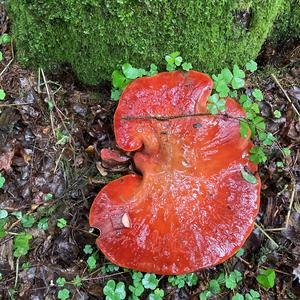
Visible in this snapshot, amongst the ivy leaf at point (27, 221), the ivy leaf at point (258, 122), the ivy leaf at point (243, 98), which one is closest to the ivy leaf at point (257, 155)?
the ivy leaf at point (258, 122)

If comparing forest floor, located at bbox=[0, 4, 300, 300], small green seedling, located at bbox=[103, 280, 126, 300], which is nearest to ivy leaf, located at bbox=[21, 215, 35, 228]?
forest floor, located at bbox=[0, 4, 300, 300]

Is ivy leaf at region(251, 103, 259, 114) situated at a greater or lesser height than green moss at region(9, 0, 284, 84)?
lesser

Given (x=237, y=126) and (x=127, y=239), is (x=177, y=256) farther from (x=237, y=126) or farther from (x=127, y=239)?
(x=237, y=126)

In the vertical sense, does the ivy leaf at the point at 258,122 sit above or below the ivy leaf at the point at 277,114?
above

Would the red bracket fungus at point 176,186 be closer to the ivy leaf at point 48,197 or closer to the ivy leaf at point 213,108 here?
the ivy leaf at point 213,108

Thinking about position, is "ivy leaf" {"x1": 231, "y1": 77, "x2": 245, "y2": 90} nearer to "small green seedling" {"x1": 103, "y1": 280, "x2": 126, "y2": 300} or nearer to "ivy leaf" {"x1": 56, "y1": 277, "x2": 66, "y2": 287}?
"small green seedling" {"x1": 103, "y1": 280, "x2": 126, "y2": 300}

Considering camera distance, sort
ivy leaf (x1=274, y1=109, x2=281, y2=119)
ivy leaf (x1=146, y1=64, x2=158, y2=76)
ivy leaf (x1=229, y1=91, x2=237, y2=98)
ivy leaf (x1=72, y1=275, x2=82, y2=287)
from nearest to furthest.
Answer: ivy leaf (x1=72, y1=275, x2=82, y2=287) < ivy leaf (x1=146, y1=64, x2=158, y2=76) < ivy leaf (x1=229, y1=91, x2=237, y2=98) < ivy leaf (x1=274, y1=109, x2=281, y2=119)

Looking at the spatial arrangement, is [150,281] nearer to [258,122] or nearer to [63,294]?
[63,294]
